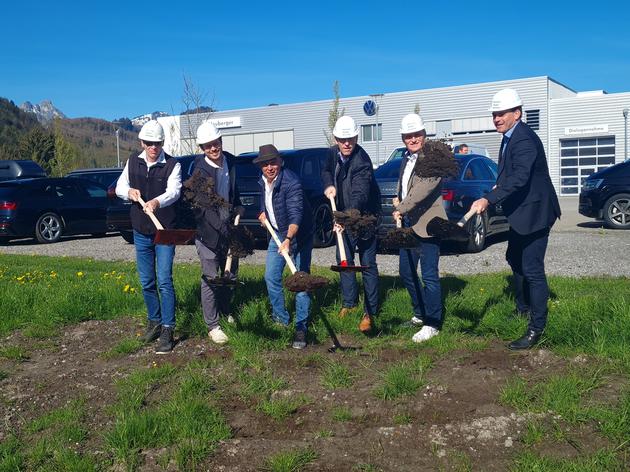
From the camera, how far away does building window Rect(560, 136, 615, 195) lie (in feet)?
132

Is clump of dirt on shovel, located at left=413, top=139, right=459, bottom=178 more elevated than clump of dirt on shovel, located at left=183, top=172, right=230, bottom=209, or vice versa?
clump of dirt on shovel, located at left=413, top=139, right=459, bottom=178

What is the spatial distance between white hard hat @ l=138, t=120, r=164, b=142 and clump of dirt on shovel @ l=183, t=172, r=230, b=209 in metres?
0.45

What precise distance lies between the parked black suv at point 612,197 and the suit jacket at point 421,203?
36.4 ft

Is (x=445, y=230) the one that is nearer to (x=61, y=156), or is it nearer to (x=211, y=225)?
(x=211, y=225)

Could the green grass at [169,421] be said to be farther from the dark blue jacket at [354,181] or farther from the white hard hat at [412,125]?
the white hard hat at [412,125]

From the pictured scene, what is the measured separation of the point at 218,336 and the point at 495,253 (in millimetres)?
6795

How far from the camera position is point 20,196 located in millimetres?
16094

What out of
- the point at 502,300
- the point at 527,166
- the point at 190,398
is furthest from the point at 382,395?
the point at 502,300

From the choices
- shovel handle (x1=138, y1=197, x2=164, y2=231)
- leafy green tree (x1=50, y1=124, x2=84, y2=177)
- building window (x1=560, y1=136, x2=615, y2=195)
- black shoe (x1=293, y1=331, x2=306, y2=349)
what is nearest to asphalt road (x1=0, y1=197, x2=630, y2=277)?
black shoe (x1=293, y1=331, x2=306, y2=349)

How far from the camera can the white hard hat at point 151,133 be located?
6.08 metres

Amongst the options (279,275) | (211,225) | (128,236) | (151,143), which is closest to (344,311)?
(279,275)

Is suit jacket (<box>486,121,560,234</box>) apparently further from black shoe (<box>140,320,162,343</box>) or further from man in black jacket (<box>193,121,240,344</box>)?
black shoe (<box>140,320,162,343</box>)

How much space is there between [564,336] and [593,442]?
174cm

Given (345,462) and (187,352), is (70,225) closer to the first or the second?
(187,352)
